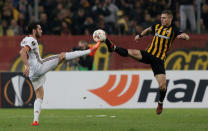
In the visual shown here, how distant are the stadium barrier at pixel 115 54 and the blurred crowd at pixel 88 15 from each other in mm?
492

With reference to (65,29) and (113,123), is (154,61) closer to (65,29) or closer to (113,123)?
(113,123)

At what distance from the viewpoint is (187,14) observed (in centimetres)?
1936

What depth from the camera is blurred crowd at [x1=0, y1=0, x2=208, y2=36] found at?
768 inches

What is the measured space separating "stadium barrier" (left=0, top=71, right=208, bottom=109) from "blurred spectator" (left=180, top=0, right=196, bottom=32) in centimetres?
308

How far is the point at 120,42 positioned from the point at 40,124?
8.48m

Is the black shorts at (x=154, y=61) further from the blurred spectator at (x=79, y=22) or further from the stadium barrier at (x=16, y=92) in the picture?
the blurred spectator at (x=79, y=22)

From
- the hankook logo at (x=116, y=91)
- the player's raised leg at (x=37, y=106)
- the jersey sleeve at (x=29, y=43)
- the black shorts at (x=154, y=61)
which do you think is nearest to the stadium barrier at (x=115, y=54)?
the hankook logo at (x=116, y=91)

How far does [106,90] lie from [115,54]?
270 cm

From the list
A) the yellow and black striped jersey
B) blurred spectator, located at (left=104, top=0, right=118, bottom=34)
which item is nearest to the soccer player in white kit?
the yellow and black striped jersey

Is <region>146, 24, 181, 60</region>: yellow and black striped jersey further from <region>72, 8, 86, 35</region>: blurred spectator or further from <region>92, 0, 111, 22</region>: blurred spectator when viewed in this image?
<region>72, 8, 86, 35</region>: blurred spectator

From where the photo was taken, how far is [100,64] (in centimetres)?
1909

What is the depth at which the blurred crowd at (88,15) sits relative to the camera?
19.5 m

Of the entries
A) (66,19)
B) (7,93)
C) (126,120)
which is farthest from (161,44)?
(66,19)

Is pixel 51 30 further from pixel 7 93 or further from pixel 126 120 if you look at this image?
pixel 126 120
